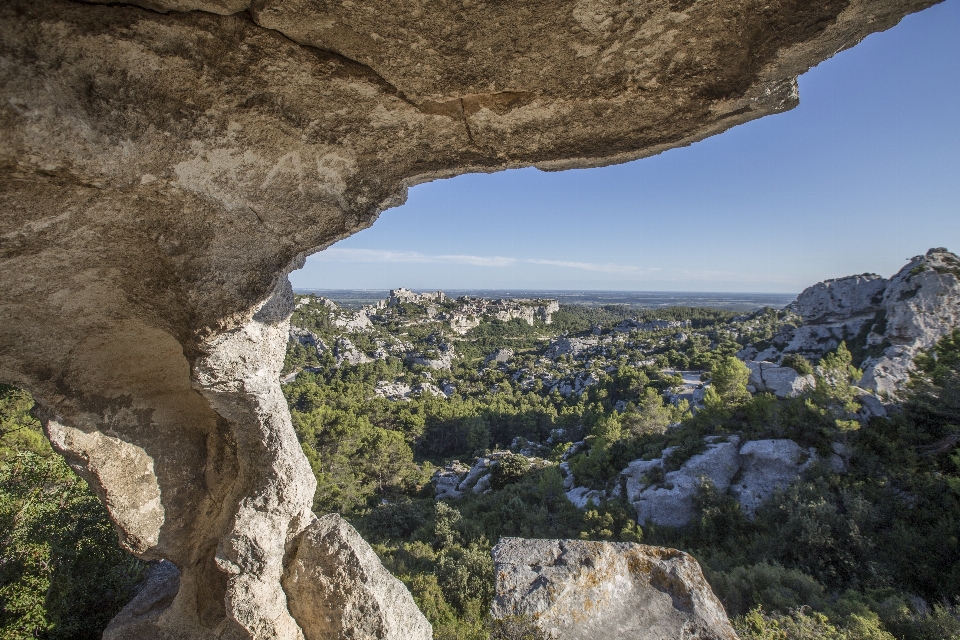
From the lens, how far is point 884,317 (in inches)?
1140

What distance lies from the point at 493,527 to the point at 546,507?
2989mm

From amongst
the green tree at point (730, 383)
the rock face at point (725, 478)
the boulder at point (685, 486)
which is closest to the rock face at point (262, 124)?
the boulder at point (685, 486)

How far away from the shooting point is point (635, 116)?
232cm

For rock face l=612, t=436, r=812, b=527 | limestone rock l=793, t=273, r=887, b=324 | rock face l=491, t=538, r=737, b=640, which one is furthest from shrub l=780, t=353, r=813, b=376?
rock face l=491, t=538, r=737, b=640

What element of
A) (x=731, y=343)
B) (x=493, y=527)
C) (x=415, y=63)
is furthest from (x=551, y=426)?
(x=415, y=63)

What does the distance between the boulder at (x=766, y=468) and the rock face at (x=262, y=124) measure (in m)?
16.5

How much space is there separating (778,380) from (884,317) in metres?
13.3

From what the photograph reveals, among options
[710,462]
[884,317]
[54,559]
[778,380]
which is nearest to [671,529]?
[710,462]

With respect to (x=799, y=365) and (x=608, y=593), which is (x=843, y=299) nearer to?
(x=799, y=365)

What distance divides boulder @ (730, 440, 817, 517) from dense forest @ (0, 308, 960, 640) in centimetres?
69

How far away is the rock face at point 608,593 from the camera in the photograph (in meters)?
5.18

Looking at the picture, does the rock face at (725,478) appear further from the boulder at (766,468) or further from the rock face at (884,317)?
the rock face at (884,317)

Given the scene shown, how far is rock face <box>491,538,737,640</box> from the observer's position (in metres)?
5.18

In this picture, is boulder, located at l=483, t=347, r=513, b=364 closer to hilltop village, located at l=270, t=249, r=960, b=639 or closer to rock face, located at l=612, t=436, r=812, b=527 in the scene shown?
hilltop village, located at l=270, t=249, r=960, b=639
